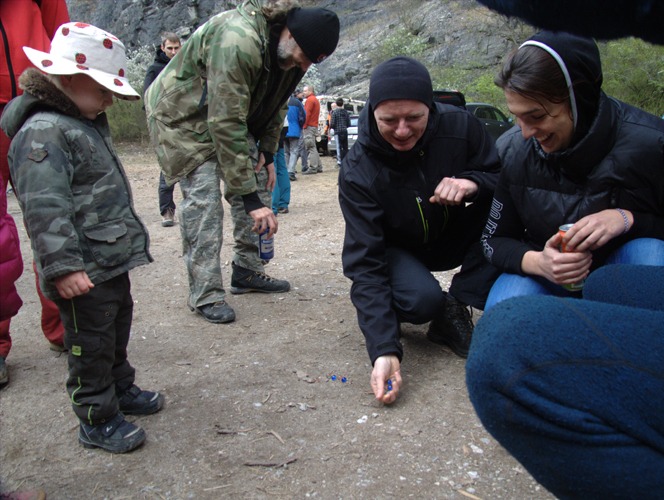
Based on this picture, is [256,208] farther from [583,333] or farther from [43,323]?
[583,333]

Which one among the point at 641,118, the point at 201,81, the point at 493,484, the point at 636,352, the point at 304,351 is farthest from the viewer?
the point at 201,81

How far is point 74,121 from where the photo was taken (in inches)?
93.8

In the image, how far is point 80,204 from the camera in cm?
236

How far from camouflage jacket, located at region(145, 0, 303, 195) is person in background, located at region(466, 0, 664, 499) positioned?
2478 millimetres

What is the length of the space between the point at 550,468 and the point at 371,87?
2.15 m

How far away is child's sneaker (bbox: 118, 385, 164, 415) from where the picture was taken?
266cm

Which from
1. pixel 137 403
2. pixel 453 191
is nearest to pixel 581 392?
pixel 453 191

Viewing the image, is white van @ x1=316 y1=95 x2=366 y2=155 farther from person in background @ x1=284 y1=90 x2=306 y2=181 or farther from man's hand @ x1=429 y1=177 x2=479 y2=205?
man's hand @ x1=429 y1=177 x2=479 y2=205

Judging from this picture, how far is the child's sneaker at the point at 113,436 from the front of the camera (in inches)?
94.0

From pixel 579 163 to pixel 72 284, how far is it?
78.7 inches

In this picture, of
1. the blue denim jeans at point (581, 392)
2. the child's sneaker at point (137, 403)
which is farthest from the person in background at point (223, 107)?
the blue denim jeans at point (581, 392)

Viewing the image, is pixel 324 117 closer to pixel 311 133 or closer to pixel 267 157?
pixel 311 133

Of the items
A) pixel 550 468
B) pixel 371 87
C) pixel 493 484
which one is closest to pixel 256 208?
pixel 371 87

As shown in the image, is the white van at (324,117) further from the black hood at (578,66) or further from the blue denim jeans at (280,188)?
the black hood at (578,66)
